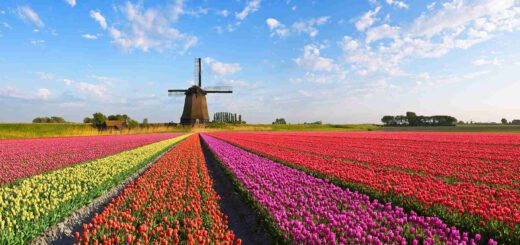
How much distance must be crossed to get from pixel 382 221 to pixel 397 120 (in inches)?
4979

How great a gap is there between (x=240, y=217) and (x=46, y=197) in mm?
4640

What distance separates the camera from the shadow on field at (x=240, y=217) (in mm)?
6641

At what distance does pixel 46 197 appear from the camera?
746 centimetres

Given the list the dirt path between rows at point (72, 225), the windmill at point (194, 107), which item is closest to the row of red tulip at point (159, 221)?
the dirt path between rows at point (72, 225)

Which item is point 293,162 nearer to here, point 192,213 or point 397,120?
point 192,213

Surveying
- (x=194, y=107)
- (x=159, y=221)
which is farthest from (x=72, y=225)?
(x=194, y=107)

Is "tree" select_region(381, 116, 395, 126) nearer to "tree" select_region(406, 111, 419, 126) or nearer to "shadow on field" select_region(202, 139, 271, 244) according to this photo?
"tree" select_region(406, 111, 419, 126)

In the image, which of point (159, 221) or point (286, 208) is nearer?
point (159, 221)

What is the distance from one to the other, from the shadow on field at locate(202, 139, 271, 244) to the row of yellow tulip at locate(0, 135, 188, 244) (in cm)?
369

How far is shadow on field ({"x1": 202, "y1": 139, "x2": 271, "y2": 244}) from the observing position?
6641 millimetres

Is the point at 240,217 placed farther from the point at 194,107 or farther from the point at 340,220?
the point at 194,107

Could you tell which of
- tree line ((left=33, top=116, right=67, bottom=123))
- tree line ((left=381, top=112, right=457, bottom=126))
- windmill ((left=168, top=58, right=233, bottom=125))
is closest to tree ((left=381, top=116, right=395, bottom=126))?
tree line ((left=381, top=112, right=457, bottom=126))

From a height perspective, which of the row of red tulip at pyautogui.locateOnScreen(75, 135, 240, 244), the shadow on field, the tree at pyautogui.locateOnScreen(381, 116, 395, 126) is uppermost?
the tree at pyautogui.locateOnScreen(381, 116, 395, 126)

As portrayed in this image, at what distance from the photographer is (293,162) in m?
14.2
